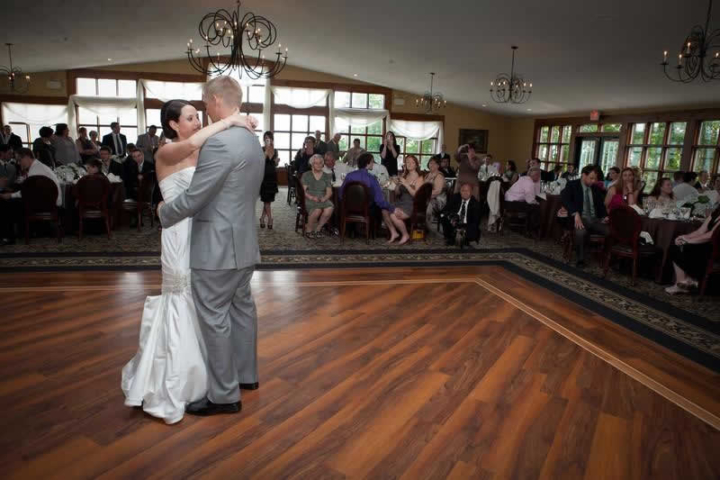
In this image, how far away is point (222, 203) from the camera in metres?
2.34

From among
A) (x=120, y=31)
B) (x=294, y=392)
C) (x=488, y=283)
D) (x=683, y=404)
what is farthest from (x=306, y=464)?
(x=120, y=31)

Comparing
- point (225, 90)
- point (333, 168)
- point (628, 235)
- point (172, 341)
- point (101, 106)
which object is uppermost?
point (101, 106)

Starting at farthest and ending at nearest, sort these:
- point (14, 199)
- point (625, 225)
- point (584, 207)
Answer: point (14, 199), point (584, 207), point (625, 225)

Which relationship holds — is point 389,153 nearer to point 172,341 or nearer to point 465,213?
point 465,213

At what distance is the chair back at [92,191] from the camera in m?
6.66

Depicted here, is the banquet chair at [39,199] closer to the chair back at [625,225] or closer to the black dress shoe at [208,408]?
the black dress shoe at [208,408]

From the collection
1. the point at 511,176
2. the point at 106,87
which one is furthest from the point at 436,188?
the point at 106,87

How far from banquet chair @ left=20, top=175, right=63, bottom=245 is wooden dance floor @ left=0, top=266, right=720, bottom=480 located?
7.29 feet

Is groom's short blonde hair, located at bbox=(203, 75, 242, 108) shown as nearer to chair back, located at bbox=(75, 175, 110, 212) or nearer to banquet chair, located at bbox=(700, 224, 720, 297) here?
banquet chair, located at bbox=(700, 224, 720, 297)

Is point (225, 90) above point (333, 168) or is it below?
above

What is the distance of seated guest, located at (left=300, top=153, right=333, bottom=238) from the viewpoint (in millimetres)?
7547

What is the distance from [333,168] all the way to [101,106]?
32.5 ft

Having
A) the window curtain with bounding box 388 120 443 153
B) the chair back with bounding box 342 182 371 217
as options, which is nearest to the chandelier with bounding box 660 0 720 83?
the chair back with bounding box 342 182 371 217

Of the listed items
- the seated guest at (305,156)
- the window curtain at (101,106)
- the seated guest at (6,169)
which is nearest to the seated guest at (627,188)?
the seated guest at (305,156)
